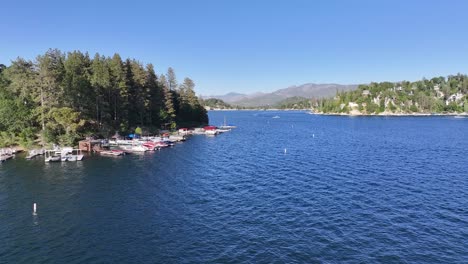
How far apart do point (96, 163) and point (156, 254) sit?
42.7m

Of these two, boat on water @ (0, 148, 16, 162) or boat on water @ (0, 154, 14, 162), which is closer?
boat on water @ (0, 154, 14, 162)

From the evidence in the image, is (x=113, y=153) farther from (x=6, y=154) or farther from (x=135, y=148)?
(x=6, y=154)

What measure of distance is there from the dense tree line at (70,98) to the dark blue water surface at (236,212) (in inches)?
743

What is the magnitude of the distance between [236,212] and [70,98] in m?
62.1

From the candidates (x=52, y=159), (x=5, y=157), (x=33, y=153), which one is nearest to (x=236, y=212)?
(x=52, y=159)

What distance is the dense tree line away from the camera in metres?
74.5

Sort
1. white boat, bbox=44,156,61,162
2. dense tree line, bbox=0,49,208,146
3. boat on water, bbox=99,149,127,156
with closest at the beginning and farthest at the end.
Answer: white boat, bbox=44,156,61,162 → boat on water, bbox=99,149,127,156 → dense tree line, bbox=0,49,208,146

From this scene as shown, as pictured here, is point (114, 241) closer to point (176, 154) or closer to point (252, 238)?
point (252, 238)

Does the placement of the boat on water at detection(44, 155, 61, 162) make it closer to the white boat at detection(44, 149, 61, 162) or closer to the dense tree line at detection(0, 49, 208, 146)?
the white boat at detection(44, 149, 61, 162)

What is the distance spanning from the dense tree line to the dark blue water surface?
1887cm

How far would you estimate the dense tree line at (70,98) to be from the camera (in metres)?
74.5

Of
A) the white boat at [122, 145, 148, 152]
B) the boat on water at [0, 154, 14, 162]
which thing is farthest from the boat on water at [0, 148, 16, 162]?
the white boat at [122, 145, 148, 152]

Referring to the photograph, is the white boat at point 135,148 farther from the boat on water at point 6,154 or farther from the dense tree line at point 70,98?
the boat on water at point 6,154

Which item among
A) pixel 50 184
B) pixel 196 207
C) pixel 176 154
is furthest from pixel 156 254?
pixel 176 154
